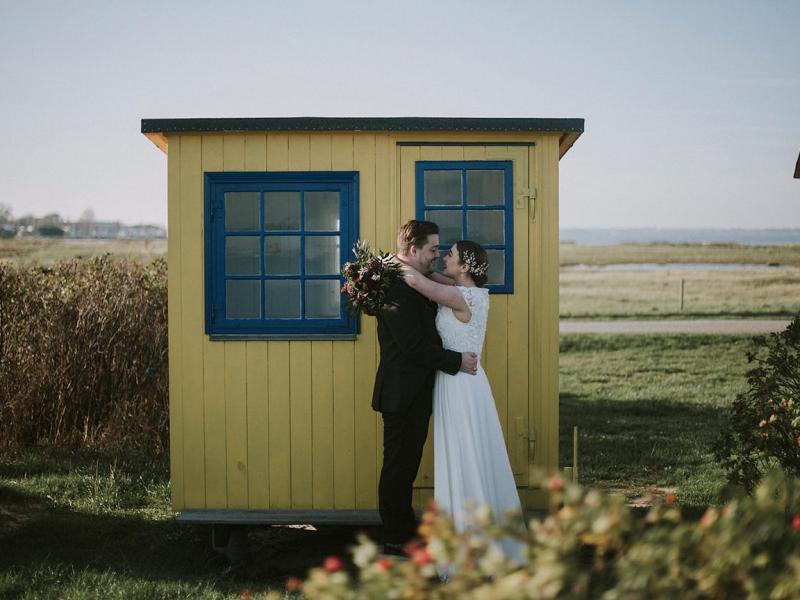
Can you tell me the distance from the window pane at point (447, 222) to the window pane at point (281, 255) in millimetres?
877

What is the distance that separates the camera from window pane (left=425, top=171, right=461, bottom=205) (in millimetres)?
6410

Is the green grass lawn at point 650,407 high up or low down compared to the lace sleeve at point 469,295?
down

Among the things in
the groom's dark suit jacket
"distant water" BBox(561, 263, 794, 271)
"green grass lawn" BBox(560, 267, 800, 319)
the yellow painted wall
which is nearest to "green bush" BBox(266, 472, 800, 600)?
the groom's dark suit jacket

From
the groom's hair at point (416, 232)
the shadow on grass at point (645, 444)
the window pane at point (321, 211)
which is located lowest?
the shadow on grass at point (645, 444)

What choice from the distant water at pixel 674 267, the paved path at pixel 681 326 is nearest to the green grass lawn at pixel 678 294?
the paved path at pixel 681 326

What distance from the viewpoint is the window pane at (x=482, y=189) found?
639 centimetres

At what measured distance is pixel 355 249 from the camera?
20.9 feet

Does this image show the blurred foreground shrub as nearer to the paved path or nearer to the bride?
the bride

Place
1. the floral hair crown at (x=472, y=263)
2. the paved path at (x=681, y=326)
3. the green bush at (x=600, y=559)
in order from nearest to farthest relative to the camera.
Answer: the green bush at (x=600, y=559) → the floral hair crown at (x=472, y=263) → the paved path at (x=681, y=326)

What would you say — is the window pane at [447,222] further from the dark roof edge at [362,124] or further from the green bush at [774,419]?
the green bush at [774,419]

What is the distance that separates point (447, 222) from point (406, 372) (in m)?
1.13

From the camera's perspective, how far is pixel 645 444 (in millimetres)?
10750

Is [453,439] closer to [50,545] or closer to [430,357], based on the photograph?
[430,357]

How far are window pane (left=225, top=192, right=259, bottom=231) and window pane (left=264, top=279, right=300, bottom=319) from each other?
388 mm
